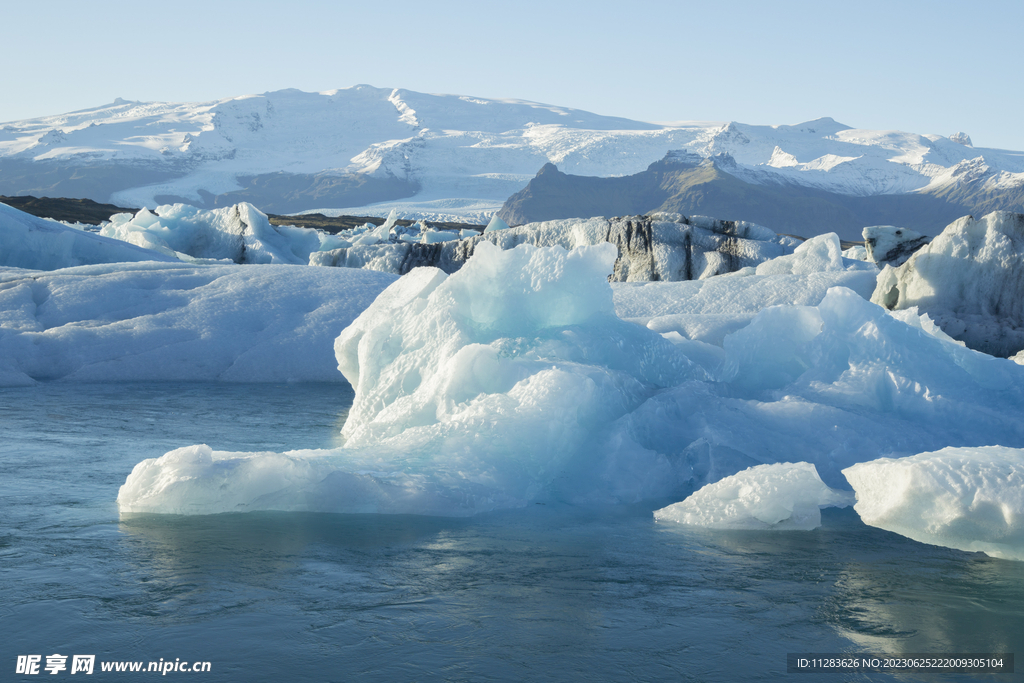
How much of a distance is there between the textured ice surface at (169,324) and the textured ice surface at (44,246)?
10.2 ft

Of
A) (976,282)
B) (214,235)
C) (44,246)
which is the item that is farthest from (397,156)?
(976,282)

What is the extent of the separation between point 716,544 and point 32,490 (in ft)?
12.2

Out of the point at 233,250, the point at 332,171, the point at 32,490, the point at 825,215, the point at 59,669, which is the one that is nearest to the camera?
the point at 59,669

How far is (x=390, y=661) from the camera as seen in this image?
9.23ft

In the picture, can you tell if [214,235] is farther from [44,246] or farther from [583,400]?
[583,400]

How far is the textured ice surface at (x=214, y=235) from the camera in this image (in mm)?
20812

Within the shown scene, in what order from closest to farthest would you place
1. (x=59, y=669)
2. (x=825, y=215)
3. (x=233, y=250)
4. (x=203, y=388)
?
(x=59, y=669), (x=203, y=388), (x=233, y=250), (x=825, y=215)

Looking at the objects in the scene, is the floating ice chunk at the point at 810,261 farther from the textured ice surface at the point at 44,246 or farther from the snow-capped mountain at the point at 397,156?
the snow-capped mountain at the point at 397,156

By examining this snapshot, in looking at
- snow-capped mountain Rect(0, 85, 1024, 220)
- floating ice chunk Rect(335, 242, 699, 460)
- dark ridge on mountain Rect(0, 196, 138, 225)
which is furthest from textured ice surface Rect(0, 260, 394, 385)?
snow-capped mountain Rect(0, 85, 1024, 220)

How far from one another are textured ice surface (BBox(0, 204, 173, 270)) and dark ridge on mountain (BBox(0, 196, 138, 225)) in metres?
28.8

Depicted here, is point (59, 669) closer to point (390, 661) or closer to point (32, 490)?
point (390, 661)

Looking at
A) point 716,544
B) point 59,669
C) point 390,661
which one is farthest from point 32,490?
point 716,544

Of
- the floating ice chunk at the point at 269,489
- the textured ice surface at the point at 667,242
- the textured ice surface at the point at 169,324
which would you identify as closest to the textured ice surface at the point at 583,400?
the floating ice chunk at the point at 269,489

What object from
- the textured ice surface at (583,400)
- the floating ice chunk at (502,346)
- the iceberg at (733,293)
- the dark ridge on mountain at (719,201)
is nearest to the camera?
the textured ice surface at (583,400)
